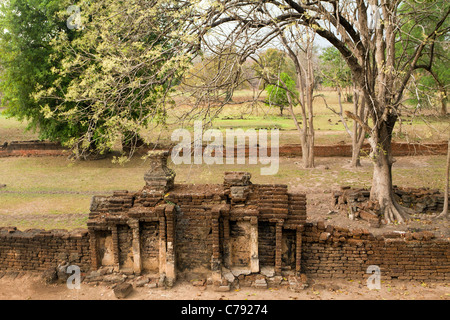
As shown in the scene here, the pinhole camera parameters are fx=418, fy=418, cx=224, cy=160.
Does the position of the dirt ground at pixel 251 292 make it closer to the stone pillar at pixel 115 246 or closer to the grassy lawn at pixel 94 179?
the stone pillar at pixel 115 246

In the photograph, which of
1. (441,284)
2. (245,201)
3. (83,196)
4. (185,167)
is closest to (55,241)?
(245,201)

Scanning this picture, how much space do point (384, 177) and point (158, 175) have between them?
6339mm

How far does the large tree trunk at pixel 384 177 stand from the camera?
11047 millimetres

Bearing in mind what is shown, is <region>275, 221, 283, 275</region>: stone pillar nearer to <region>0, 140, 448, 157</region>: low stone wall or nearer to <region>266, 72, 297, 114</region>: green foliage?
<region>266, 72, 297, 114</region>: green foliage

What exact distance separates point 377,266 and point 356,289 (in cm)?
74

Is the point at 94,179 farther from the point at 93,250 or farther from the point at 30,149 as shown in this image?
the point at 93,250

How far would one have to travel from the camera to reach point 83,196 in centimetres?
1448

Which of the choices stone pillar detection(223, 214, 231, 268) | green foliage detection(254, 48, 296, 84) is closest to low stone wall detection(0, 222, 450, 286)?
stone pillar detection(223, 214, 231, 268)

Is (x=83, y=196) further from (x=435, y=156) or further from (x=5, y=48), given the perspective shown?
(x=435, y=156)

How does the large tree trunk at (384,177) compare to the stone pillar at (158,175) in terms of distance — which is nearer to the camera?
the stone pillar at (158,175)

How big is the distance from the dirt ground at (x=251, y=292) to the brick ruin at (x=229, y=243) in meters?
0.19

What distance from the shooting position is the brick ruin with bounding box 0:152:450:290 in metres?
8.10

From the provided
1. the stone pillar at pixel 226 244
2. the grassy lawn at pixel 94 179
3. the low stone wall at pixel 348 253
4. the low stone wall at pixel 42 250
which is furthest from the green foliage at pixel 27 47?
the stone pillar at pixel 226 244

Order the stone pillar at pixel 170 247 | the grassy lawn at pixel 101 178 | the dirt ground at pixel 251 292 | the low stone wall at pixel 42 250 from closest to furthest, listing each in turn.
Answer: the dirt ground at pixel 251 292 → the stone pillar at pixel 170 247 → the low stone wall at pixel 42 250 → the grassy lawn at pixel 101 178
